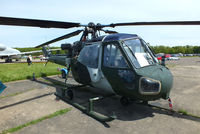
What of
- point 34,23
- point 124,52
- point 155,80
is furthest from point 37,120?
point 155,80

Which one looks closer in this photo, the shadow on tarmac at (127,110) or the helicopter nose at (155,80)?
the helicopter nose at (155,80)

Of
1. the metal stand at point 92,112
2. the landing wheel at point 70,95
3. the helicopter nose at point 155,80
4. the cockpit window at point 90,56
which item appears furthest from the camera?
the landing wheel at point 70,95

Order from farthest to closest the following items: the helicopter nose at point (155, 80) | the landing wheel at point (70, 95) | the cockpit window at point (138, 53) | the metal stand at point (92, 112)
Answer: the landing wheel at point (70, 95) → the cockpit window at point (138, 53) → the metal stand at point (92, 112) → the helicopter nose at point (155, 80)

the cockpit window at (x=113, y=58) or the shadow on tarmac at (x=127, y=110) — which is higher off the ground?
the cockpit window at (x=113, y=58)

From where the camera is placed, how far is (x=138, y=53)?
4945mm

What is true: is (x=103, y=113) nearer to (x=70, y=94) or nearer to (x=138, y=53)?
(x=70, y=94)

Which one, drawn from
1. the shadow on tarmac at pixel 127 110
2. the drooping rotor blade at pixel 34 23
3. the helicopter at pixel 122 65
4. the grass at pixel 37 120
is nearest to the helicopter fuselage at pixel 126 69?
the helicopter at pixel 122 65

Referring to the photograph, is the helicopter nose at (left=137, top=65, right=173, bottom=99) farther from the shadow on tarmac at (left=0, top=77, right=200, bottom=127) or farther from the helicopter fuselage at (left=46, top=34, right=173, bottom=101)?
the shadow on tarmac at (left=0, top=77, right=200, bottom=127)

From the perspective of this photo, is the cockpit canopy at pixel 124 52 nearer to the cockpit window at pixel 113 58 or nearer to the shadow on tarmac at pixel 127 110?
the cockpit window at pixel 113 58

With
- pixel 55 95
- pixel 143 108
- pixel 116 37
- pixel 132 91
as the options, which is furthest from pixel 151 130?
pixel 55 95

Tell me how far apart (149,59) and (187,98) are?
3404mm

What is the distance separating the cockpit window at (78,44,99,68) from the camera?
573cm

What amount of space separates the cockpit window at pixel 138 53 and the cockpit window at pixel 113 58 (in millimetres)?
272

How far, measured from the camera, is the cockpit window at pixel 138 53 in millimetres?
4660
